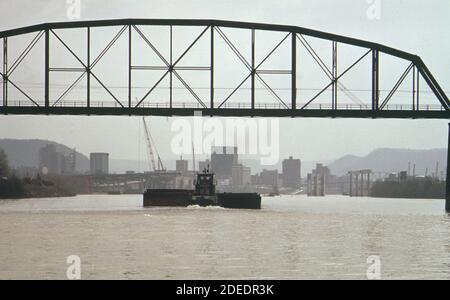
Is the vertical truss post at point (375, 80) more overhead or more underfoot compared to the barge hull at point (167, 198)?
more overhead

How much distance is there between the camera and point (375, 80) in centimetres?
11000

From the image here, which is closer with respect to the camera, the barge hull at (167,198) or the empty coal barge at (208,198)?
the empty coal barge at (208,198)

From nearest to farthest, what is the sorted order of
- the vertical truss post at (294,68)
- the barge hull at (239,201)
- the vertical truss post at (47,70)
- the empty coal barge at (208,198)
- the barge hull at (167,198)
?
the vertical truss post at (47,70)
the vertical truss post at (294,68)
the empty coal barge at (208,198)
the barge hull at (239,201)
the barge hull at (167,198)

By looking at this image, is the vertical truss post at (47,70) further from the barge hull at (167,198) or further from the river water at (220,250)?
the barge hull at (167,198)

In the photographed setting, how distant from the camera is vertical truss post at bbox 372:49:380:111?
109m

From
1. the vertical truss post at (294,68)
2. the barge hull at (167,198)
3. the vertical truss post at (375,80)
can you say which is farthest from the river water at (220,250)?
the barge hull at (167,198)

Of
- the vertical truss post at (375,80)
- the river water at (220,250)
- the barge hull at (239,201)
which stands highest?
the vertical truss post at (375,80)

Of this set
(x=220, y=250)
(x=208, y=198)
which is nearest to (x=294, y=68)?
(x=208, y=198)

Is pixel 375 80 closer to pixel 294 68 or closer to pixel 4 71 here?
pixel 294 68

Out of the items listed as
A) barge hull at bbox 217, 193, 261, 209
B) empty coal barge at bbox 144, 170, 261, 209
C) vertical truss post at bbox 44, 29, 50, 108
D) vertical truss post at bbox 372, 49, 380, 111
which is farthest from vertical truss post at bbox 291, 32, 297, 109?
barge hull at bbox 217, 193, 261, 209

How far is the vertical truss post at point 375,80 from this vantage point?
358ft

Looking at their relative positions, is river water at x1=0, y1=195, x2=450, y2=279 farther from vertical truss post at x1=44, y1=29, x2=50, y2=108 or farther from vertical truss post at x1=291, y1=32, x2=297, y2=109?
vertical truss post at x1=291, y1=32, x2=297, y2=109
